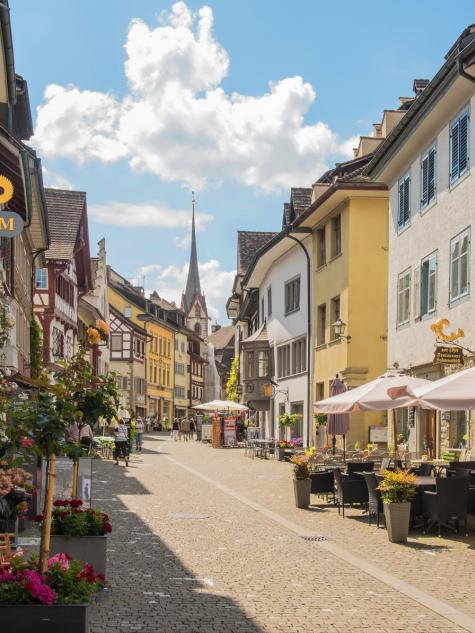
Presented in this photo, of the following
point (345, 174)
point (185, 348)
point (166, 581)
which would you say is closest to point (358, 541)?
point (166, 581)

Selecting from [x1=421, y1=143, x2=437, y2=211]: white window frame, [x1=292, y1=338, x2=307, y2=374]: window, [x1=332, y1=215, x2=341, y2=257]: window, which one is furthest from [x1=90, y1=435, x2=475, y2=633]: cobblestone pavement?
[x1=292, y1=338, x2=307, y2=374]: window

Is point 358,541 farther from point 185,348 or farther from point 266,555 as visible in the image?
point 185,348

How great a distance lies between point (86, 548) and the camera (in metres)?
9.82

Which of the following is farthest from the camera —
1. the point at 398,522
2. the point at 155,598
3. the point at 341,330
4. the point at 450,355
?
the point at 341,330

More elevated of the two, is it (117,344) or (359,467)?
(117,344)

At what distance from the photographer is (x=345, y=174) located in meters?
34.5

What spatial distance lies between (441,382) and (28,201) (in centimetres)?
1017

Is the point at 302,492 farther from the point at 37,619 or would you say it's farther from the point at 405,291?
the point at 37,619

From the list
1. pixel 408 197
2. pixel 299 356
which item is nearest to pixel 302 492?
pixel 408 197

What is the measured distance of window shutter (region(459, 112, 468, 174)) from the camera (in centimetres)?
2058

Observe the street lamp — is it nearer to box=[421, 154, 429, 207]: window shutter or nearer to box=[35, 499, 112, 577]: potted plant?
box=[421, 154, 429, 207]: window shutter

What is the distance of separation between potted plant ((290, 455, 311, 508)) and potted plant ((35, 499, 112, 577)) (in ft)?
28.3

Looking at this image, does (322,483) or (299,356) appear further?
(299,356)

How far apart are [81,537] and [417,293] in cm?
1580
